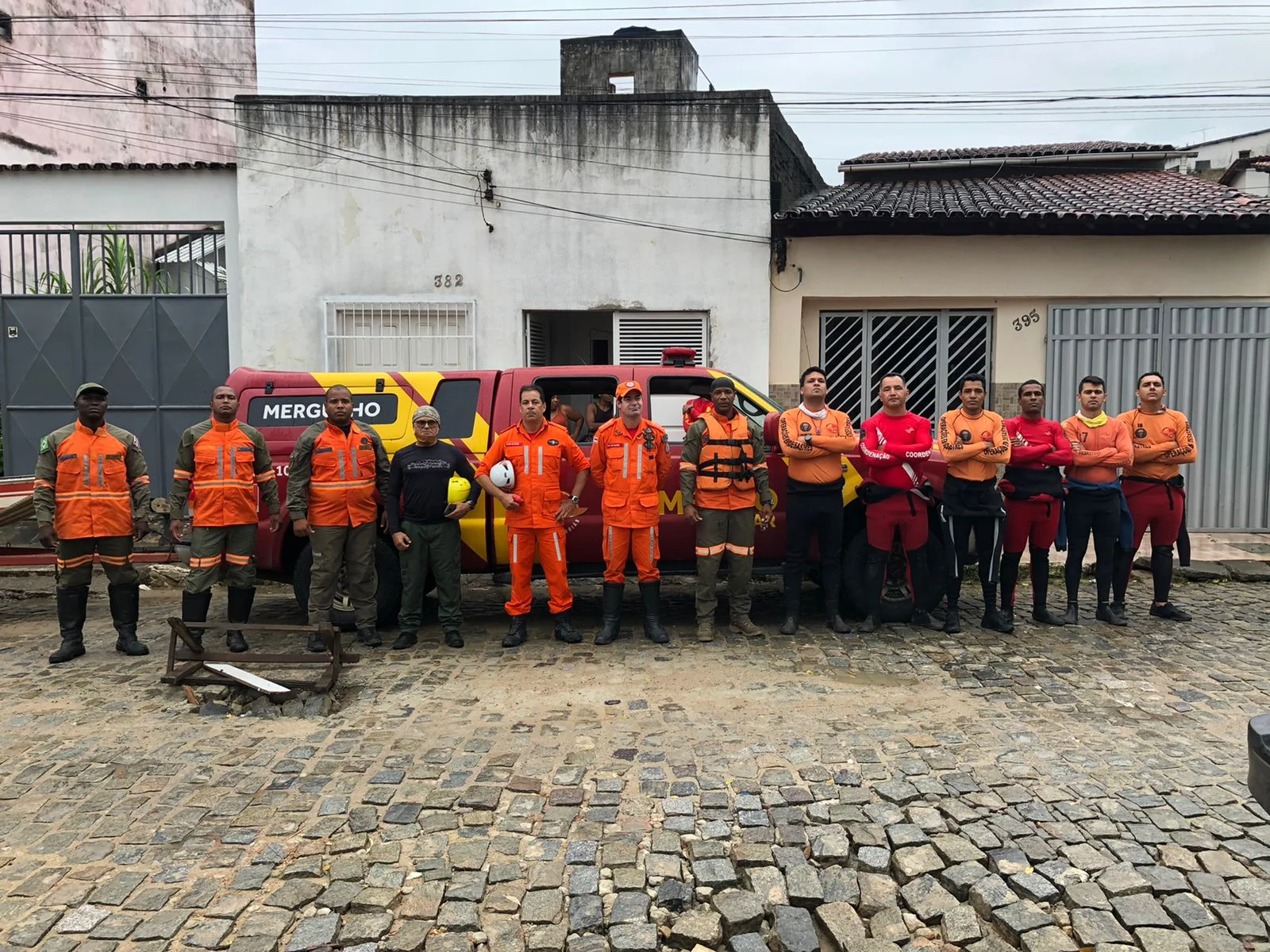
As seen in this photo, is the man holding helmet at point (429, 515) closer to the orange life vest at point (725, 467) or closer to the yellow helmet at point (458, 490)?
the yellow helmet at point (458, 490)

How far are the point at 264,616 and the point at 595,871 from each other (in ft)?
16.7

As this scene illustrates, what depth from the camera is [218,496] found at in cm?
628

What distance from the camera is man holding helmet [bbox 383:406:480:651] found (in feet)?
21.5

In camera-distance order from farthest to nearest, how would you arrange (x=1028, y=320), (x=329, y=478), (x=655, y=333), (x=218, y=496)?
1. (x=655, y=333)
2. (x=1028, y=320)
3. (x=329, y=478)
4. (x=218, y=496)

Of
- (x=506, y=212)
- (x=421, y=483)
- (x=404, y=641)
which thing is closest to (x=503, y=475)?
(x=421, y=483)

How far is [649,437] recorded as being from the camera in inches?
260

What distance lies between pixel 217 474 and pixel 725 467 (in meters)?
3.42

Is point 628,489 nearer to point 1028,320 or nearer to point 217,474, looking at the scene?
point 217,474

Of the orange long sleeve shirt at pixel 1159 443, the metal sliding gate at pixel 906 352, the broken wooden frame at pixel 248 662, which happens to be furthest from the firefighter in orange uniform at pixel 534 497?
the metal sliding gate at pixel 906 352

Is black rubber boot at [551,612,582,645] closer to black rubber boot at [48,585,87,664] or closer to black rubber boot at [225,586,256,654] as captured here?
black rubber boot at [225,586,256,654]

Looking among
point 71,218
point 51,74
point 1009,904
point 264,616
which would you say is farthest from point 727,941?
point 51,74

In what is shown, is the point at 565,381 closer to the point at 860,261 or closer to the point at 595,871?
the point at 595,871

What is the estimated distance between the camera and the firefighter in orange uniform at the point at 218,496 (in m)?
6.29

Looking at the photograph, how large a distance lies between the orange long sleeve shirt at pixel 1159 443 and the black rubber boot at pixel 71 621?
7.56 m
